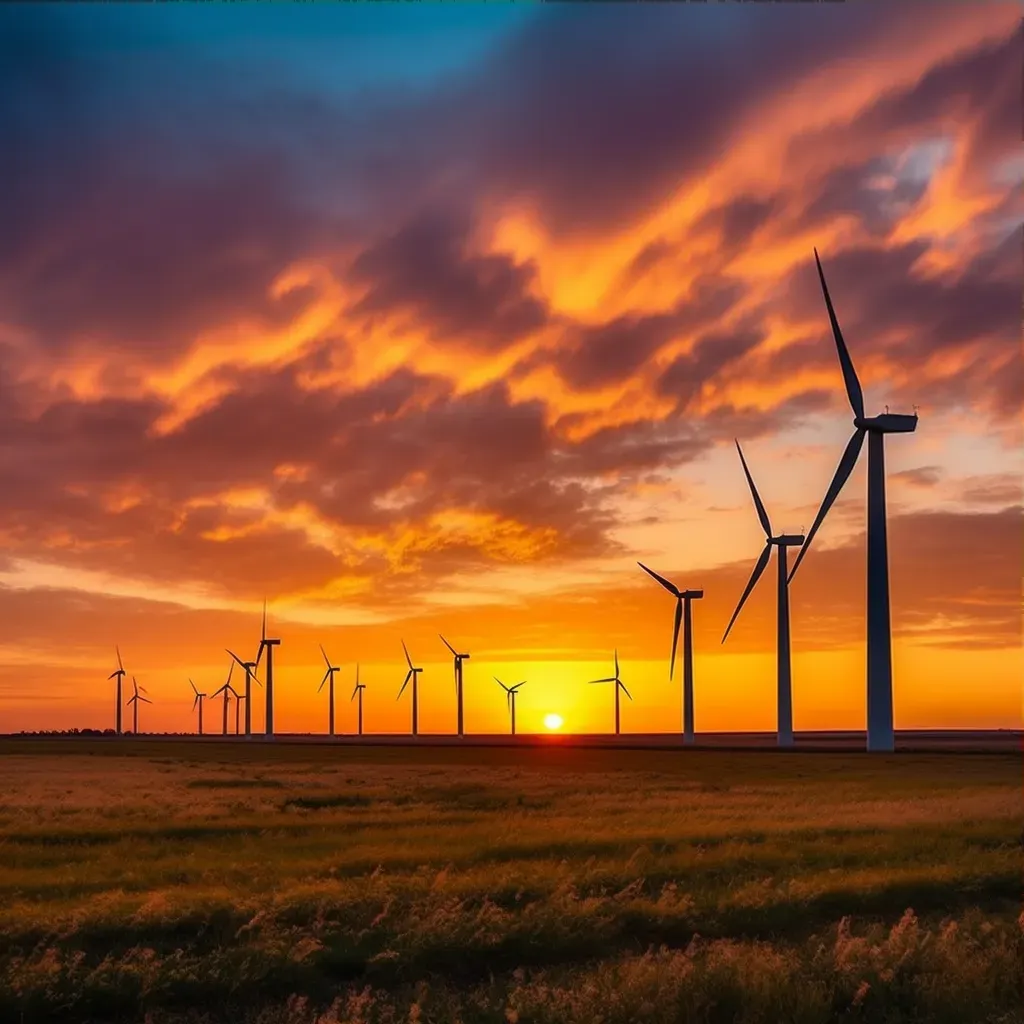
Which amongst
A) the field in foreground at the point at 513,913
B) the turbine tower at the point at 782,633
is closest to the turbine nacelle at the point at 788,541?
the turbine tower at the point at 782,633

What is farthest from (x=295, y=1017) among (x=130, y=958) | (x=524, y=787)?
(x=524, y=787)

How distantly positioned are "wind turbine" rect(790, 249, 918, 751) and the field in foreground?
160 feet

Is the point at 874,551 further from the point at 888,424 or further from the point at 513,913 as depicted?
the point at 513,913

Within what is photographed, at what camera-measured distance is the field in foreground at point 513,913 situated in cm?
1700

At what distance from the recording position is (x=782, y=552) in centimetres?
12525

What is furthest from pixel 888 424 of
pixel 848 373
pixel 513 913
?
pixel 513 913

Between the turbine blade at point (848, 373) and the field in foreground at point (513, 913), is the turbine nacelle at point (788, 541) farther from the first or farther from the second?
the field in foreground at point (513, 913)

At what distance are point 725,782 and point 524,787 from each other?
36.0 ft

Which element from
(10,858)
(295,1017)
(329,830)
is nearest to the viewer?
(295,1017)

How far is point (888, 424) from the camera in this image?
9850cm

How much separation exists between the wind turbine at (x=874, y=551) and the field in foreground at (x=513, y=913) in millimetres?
48780

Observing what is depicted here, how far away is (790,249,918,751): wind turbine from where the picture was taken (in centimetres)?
9106

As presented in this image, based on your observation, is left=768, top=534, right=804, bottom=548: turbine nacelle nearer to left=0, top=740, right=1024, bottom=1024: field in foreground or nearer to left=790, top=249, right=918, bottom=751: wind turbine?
left=790, top=249, right=918, bottom=751: wind turbine

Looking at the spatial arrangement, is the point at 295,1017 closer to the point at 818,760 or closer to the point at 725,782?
the point at 725,782
